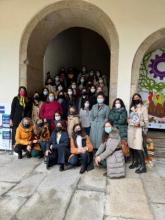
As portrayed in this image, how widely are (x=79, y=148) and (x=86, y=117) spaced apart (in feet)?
2.95

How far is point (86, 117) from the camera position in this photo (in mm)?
6176

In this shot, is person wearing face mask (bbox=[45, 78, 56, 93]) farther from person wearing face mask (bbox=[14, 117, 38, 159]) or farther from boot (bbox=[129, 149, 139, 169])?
boot (bbox=[129, 149, 139, 169])

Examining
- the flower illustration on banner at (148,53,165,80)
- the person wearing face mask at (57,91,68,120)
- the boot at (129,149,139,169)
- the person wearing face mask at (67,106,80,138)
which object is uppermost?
the flower illustration on banner at (148,53,165,80)

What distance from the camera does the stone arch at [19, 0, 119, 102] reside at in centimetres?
628

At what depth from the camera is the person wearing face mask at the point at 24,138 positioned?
624 cm

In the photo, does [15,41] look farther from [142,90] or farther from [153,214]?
[153,214]

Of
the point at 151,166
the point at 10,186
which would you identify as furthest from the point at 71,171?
the point at 151,166

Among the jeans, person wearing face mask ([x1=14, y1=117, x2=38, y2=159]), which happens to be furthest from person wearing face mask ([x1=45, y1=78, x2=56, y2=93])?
the jeans

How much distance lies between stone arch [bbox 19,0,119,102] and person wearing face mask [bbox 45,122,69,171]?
4.95ft

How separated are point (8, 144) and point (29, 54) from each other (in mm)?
2365

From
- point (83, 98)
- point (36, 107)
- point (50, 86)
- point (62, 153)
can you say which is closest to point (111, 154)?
point (62, 153)

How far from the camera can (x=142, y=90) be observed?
7.64 m

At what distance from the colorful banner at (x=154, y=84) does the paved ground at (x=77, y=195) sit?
2395mm

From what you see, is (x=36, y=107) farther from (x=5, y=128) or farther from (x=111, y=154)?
(x=111, y=154)
